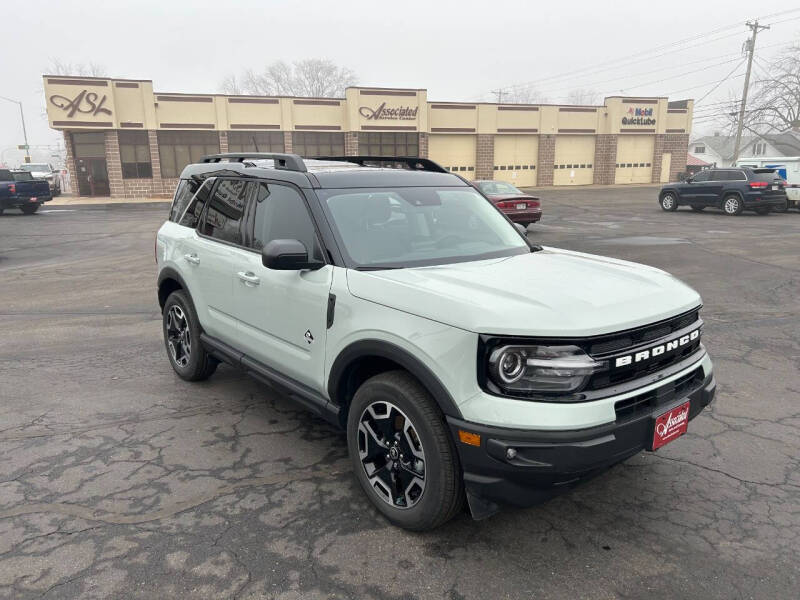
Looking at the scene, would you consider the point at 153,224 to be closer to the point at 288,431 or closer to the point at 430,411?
the point at 288,431

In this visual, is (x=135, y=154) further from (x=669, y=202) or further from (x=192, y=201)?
(x=192, y=201)

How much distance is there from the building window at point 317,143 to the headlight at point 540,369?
36759 mm

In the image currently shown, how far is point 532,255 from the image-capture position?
3840 millimetres

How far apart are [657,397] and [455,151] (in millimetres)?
39990

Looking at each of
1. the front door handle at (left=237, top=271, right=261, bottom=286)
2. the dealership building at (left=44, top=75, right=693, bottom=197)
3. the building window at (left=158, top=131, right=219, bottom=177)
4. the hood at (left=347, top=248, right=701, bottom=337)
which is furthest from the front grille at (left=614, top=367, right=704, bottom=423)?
the building window at (left=158, top=131, right=219, bottom=177)

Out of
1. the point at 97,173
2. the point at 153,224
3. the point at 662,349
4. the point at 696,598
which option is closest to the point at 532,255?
the point at 662,349

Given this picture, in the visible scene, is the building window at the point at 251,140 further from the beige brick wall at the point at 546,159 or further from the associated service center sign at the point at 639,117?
the associated service center sign at the point at 639,117

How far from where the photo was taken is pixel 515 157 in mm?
42375

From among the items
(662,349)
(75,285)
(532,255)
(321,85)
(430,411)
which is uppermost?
(321,85)

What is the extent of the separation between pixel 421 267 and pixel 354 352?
25.8 inches

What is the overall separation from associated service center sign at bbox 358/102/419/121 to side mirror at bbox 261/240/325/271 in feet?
120

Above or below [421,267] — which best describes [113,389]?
below

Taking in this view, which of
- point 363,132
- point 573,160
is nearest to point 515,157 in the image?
point 573,160

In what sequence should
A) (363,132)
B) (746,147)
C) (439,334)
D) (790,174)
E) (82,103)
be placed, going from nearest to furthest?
(439,334)
(790,174)
(82,103)
(363,132)
(746,147)
